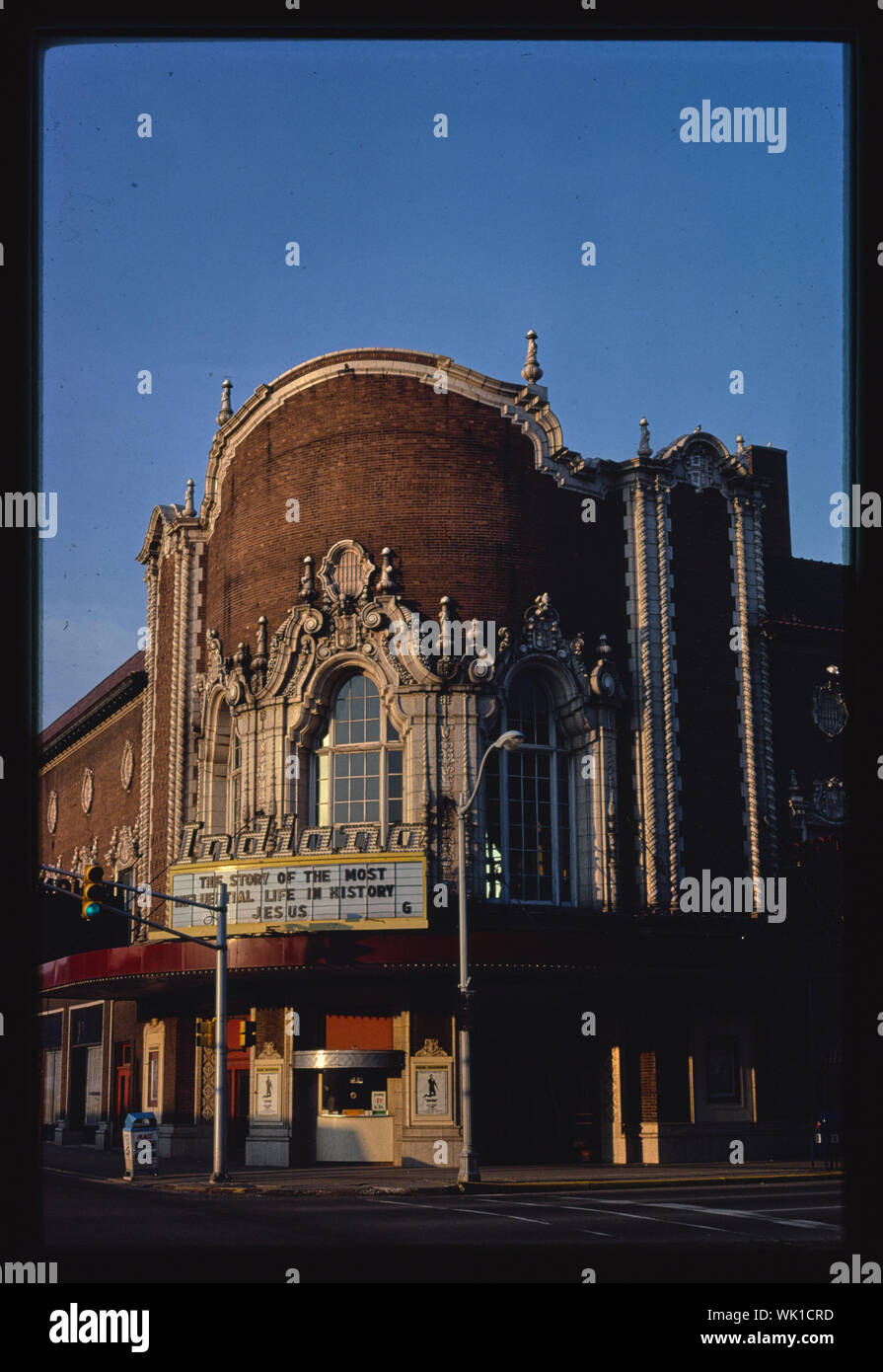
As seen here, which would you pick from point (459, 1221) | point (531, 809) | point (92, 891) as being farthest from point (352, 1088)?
point (459, 1221)

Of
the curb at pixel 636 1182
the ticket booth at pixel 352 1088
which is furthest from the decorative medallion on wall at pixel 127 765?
the curb at pixel 636 1182

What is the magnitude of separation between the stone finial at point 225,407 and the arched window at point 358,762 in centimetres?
886

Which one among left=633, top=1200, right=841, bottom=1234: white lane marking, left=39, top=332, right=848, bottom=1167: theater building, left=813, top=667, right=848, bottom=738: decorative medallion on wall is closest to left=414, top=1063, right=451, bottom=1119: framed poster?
left=39, top=332, right=848, bottom=1167: theater building

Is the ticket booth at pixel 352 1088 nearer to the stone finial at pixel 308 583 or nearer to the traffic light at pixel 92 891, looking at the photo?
the traffic light at pixel 92 891

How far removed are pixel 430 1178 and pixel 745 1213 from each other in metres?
10.2

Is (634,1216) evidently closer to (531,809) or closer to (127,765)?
(531,809)

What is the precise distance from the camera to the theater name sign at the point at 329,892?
33.3 metres

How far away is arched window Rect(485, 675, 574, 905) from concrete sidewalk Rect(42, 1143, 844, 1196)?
21.1ft

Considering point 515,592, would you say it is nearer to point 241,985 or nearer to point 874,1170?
point 241,985

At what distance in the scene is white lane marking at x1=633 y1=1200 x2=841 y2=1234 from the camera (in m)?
19.8

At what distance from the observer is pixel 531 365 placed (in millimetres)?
37781

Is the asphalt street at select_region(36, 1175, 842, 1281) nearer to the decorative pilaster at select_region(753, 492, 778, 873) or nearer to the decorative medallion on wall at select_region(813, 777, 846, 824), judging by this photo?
the decorative pilaster at select_region(753, 492, 778, 873)

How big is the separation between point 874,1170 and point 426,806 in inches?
1062
